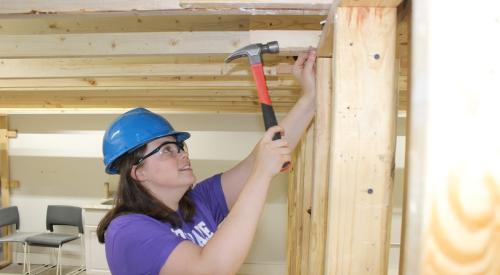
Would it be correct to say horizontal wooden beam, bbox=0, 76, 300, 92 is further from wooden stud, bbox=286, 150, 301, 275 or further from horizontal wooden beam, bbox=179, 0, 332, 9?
horizontal wooden beam, bbox=179, 0, 332, 9

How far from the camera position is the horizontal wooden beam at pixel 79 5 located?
1140 millimetres

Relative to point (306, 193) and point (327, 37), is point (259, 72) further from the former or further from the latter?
point (306, 193)

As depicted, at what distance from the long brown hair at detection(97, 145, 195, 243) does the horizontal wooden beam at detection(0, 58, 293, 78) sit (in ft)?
3.51

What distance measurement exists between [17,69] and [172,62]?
116 cm

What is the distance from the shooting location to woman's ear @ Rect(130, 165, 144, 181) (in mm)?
1406

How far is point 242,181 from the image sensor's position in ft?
5.23

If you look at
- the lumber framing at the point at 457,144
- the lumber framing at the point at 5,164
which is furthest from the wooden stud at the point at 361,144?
the lumber framing at the point at 5,164

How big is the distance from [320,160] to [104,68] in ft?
6.07

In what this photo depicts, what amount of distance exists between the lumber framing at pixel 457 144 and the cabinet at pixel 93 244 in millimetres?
4725

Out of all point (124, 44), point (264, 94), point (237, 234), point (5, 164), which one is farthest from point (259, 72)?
point (5, 164)

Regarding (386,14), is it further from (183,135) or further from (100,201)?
(100,201)

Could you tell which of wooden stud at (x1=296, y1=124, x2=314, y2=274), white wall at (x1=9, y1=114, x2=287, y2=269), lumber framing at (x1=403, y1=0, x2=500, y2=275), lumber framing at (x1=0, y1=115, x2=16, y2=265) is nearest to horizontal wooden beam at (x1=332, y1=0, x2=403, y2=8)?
lumber framing at (x1=403, y1=0, x2=500, y2=275)

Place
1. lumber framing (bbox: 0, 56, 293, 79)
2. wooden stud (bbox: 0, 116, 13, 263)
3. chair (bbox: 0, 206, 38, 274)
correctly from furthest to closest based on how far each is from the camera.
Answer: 1. wooden stud (bbox: 0, 116, 13, 263)
2. chair (bbox: 0, 206, 38, 274)
3. lumber framing (bbox: 0, 56, 293, 79)

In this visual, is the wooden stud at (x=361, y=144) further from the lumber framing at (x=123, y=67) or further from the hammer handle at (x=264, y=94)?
the lumber framing at (x=123, y=67)
